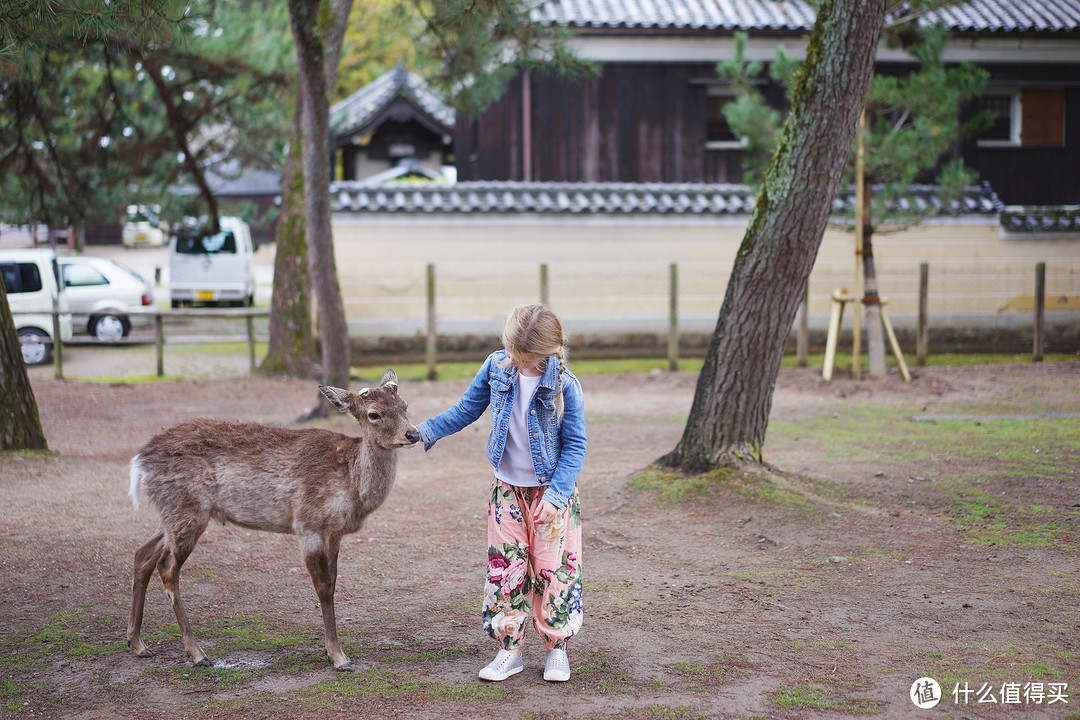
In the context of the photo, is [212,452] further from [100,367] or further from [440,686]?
[100,367]

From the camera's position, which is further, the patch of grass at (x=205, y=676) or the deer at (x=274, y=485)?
the deer at (x=274, y=485)

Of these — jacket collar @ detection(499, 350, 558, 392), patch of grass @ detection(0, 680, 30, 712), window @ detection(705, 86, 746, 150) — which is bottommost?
patch of grass @ detection(0, 680, 30, 712)

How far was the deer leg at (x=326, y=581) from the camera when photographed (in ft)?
14.0

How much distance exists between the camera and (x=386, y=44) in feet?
119

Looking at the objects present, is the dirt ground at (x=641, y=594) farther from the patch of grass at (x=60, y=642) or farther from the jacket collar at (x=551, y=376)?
the jacket collar at (x=551, y=376)

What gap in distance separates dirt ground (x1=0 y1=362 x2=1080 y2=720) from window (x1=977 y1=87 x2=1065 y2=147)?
10.5 m

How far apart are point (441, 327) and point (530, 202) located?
2.56m

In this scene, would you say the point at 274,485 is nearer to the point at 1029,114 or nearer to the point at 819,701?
the point at 819,701

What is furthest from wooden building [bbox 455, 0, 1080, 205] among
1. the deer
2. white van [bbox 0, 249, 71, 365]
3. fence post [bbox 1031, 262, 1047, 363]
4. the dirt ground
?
the deer

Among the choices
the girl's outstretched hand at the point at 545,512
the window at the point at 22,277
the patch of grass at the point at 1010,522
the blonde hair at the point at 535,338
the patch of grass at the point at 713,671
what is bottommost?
the patch of grass at the point at 713,671

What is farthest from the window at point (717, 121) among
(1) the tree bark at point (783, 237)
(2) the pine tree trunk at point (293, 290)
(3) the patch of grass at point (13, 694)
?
(3) the patch of grass at point (13, 694)

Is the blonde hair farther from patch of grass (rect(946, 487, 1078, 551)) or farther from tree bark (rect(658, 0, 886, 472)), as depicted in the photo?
patch of grass (rect(946, 487, 1078, 551))

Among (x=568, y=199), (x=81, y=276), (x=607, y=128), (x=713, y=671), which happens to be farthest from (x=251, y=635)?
(x=81, y=276)

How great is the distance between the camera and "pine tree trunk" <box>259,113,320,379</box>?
13.6 m
